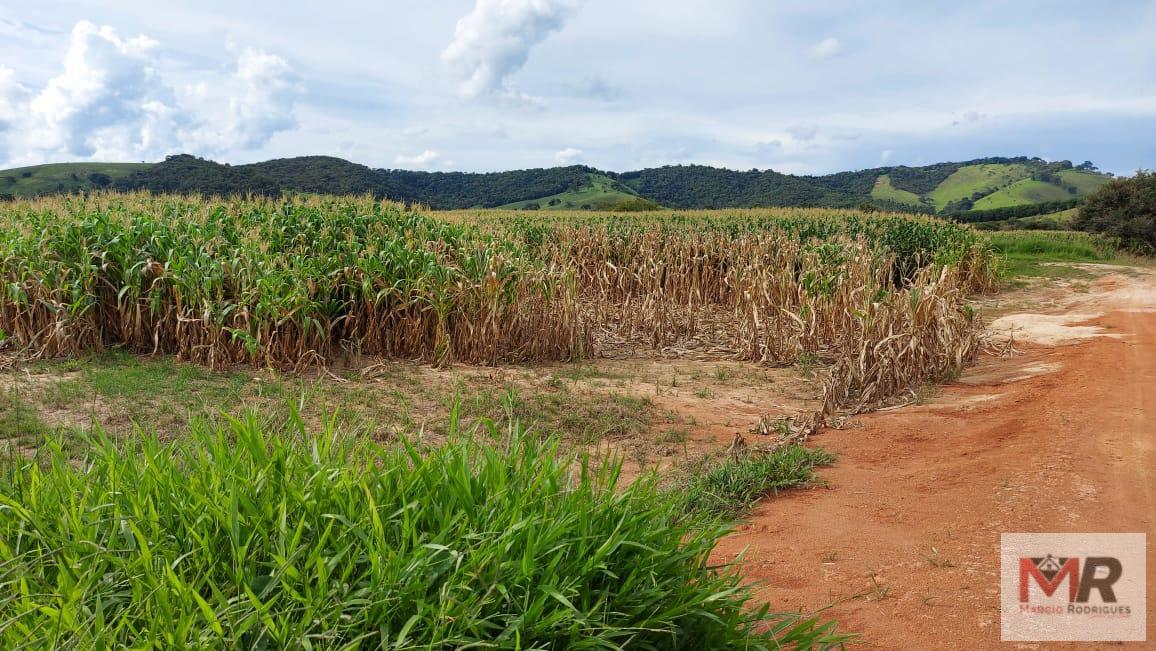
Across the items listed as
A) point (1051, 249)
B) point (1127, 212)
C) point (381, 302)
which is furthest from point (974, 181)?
point (381, 302)

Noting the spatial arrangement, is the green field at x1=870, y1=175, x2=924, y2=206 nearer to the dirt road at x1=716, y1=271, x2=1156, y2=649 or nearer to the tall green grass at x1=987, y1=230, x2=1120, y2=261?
the tall green grass at x1=987, y1=230, x2=1120, y2=261

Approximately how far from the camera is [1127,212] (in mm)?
28750

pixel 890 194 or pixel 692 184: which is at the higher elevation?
pixel 692 184

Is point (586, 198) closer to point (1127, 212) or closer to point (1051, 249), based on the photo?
point (1127, 212)

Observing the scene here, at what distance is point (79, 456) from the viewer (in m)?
5.12

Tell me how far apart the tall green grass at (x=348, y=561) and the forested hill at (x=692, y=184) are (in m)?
49.1

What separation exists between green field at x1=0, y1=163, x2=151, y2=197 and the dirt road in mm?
58730

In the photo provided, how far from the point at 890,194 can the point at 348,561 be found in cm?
10329

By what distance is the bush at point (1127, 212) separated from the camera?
1089 inches

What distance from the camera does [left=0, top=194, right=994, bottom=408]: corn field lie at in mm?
7797

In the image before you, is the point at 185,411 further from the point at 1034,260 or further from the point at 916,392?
the point at 1034,260

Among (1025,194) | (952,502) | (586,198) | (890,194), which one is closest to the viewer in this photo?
(952,502)

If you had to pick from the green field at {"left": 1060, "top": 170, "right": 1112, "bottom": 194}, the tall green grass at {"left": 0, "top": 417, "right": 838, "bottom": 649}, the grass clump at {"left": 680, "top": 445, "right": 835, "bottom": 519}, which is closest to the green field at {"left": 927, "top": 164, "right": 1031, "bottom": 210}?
the green field at {"left": 1060, "top": 170, "right": 1112, "bottom": 194}

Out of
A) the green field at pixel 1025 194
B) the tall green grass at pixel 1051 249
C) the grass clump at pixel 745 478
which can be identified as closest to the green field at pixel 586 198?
the green field at pixel 1025 194
